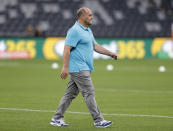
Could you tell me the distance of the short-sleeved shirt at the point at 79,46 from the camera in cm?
1022

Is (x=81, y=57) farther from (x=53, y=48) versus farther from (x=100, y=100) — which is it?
(x=53, y=48)

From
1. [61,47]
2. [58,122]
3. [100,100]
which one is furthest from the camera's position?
[61,47]

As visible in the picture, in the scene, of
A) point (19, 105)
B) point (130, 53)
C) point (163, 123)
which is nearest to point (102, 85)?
point (19, 105)

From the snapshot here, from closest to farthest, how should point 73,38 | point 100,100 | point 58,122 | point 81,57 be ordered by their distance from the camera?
1. point 73,38
2. point 81,57
3. point 58,122
4. point 100,100

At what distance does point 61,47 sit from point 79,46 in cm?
2738

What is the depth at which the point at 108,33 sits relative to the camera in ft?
152

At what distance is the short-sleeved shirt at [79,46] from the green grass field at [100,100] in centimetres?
120

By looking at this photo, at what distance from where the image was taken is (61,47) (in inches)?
1483

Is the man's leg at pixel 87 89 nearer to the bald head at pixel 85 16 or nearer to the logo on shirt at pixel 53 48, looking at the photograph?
the bald head at pixel 85 16

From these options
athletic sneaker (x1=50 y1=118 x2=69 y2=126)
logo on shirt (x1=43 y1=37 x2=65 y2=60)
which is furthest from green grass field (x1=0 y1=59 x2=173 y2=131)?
logo on shirt (x1=43 y1=37 x2=65 y2=60)

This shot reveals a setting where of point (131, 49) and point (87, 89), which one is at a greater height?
point (87, 89)

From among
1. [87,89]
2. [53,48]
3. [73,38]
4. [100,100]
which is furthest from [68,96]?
[53,48]

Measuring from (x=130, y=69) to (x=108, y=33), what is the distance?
1781 cm

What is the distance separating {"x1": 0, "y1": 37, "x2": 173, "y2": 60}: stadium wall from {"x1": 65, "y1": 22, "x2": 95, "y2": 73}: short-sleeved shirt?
88.6 feet
